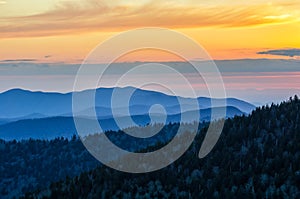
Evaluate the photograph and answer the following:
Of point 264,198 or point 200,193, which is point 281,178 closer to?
point 264,198

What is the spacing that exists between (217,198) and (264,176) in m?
20.7

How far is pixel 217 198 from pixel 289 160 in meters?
32.4

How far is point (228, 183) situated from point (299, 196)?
32775 mm

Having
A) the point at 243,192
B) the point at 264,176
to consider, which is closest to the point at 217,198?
the point at 243,192

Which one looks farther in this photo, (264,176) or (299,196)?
(264,176)

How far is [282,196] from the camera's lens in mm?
173625

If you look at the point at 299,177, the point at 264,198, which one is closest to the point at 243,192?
the point at 264,198

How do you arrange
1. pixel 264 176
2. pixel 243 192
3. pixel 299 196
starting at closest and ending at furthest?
pixel 299 196
pixel 243 192
pixel 264 176

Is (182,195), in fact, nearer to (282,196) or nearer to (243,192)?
(243,192)

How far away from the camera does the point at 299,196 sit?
170 m

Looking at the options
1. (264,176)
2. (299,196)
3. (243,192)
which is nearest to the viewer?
(299,196)

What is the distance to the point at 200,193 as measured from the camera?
7746 inches

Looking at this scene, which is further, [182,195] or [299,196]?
[182,195]

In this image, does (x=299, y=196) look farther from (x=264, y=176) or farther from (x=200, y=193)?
(x=200, y=193)
